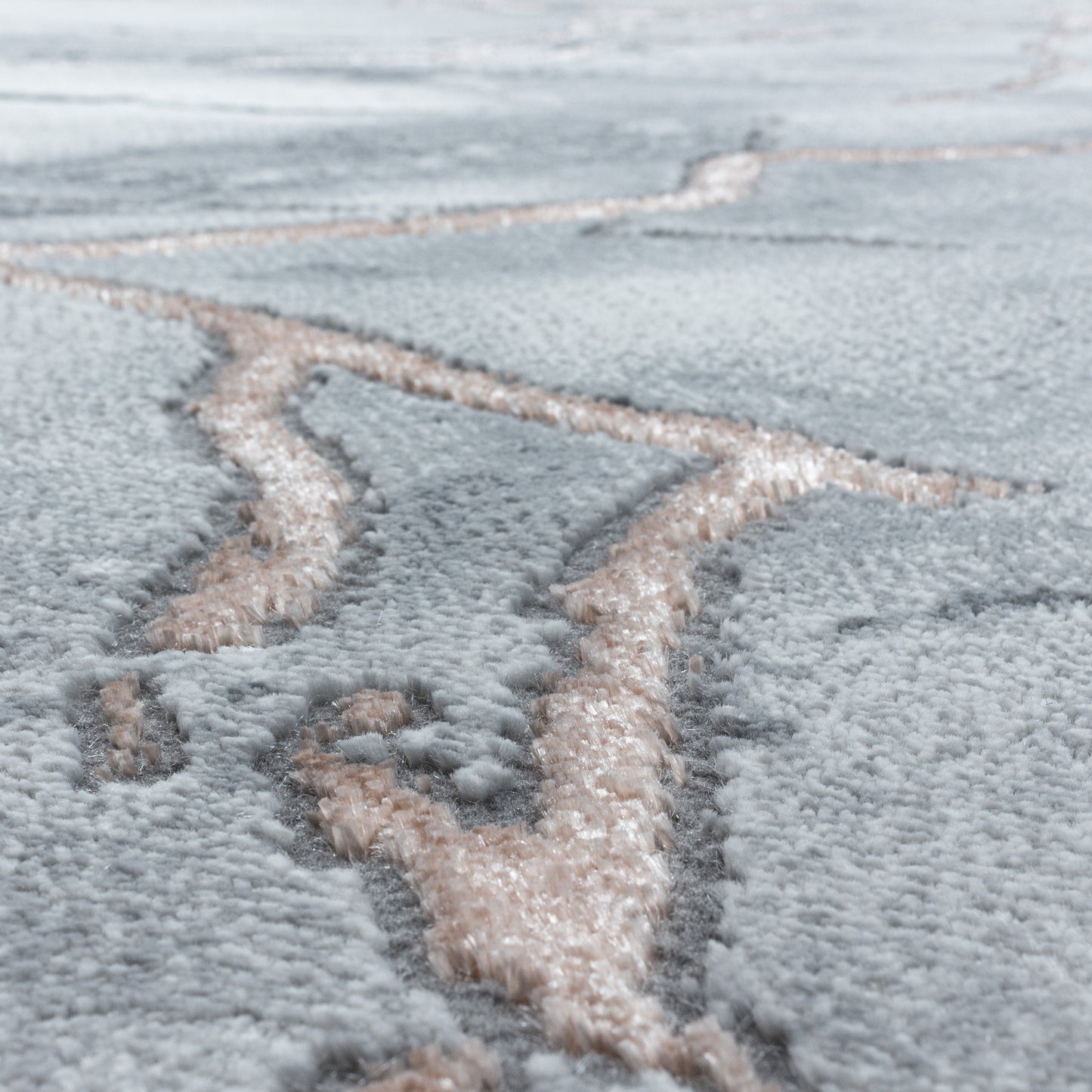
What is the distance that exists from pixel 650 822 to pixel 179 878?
0.12 m

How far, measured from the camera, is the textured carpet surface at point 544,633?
0.26m

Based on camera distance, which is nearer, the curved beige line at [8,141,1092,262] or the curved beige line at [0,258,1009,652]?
the curved beige line at [0,258,1009,652]

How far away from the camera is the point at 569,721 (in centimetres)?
35

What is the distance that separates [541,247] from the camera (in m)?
0.90

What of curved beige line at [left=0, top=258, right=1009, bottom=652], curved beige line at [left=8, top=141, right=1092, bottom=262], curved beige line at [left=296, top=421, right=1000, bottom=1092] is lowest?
curved beige line at [left=296, top=421, right=1000, bottom=1092]

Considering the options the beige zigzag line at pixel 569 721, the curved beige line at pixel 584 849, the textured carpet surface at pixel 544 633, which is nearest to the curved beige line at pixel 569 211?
the textured carpet surface at pixel 544 633

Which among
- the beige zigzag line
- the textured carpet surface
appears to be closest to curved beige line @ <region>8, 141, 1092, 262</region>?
the textured carpet surface

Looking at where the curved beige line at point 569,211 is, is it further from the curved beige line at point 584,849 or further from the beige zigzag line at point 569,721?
the curved beige line at point 584,849

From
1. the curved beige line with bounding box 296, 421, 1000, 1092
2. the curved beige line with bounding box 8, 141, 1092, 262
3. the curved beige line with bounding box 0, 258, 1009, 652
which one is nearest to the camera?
the curved beige line with bounding box 296, 421, 1000, 1092

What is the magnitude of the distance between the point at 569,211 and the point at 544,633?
683mm

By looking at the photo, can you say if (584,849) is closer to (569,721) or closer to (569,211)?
(569,721)

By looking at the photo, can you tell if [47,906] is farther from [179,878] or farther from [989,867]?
[989,867]

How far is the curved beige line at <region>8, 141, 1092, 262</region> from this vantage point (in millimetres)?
865

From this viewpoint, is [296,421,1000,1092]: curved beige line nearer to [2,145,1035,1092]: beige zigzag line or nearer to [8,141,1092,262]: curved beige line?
[2,145,1035,1092]: beige zigzag line
